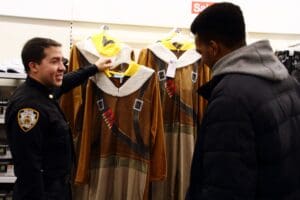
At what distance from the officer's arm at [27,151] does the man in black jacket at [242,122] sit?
86 cm

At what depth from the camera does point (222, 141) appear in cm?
125

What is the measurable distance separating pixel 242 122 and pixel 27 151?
1121 millimetres

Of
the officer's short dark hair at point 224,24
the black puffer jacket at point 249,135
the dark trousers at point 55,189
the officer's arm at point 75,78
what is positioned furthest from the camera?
the officer's arm at point 75,78

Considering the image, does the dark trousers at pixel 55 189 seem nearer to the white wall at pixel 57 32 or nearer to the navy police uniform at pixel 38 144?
the navy police uniform at pixel 38 144

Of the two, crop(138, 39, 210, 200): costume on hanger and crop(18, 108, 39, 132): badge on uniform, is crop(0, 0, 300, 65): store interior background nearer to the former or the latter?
crop(138, 39, 210, 200): costume on hanger

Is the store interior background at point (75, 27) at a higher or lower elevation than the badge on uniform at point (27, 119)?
higher

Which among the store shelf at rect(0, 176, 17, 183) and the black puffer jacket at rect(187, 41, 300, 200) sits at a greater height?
the black puffer jacket at rect(187, 41, 300, 200)

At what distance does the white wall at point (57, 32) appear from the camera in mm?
3174

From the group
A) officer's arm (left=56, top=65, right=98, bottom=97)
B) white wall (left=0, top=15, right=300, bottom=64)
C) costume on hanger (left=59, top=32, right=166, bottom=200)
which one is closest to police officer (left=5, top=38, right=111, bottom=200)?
officer's arm (left=56, top=65, right=98, bottom=97)

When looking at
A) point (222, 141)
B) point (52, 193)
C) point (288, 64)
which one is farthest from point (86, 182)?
point (288, 64)

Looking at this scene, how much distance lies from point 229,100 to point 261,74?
167mm

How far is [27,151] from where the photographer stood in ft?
6.11

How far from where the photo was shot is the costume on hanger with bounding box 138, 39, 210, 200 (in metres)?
2.70

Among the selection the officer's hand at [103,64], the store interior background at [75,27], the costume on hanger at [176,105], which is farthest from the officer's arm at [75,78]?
the store interior background at [75,27]
